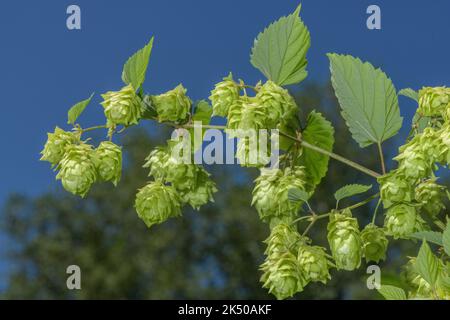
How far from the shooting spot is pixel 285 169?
2457 mm

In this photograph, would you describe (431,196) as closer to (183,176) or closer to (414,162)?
(414,162)

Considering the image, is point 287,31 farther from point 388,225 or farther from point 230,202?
point 230,202

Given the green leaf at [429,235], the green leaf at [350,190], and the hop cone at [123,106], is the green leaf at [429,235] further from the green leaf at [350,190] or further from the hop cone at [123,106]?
the hop cone at [123,106]

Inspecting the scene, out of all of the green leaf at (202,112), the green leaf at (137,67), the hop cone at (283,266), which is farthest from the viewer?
the green leaf at (202,112)

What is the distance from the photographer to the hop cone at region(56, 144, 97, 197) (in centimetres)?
238

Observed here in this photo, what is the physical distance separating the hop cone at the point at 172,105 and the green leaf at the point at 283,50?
0.82ft

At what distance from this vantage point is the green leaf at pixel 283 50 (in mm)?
2436

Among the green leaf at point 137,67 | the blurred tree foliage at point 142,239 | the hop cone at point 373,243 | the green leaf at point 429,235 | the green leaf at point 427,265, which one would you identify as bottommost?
the green leaf at point 427,265

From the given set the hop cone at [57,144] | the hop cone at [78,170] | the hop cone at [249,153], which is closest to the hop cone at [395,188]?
the hop cone at [249,153]

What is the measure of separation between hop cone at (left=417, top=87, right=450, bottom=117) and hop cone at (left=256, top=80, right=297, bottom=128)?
0.39 meters

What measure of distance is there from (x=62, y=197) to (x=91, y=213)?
51.6 inches

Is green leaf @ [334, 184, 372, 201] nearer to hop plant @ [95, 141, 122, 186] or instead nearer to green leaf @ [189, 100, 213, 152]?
green leaf @ [189, 100, 213, 152]
